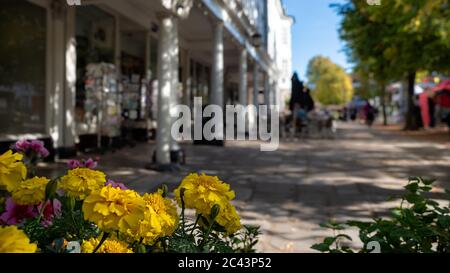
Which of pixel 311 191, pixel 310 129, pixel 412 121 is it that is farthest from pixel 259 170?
pixel 412 121

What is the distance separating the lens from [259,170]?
7906 millimetres

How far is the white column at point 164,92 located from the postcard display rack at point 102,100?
8.85ft

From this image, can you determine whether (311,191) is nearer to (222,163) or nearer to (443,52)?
(222,163)

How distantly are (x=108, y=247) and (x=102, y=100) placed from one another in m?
10.6

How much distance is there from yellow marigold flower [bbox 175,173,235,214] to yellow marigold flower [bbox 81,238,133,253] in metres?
0.18

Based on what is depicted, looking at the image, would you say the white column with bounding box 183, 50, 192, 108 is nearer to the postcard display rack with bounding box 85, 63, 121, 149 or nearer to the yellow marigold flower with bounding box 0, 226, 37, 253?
the postcard display rack with bounding box 85, 63, 121, 149

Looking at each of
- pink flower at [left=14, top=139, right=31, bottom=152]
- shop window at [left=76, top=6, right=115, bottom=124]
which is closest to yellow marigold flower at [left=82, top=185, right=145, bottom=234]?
pink flower at [left=14, top=139, right=31, bottom=152]

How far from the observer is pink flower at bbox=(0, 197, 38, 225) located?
109 centimetres

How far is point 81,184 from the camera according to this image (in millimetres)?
1130

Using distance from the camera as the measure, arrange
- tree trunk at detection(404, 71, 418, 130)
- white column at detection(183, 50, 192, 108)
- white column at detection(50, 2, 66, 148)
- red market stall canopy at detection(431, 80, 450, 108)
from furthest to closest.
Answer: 1. tree trunk at detection(404, 71, 418, 130)
2. red market stall canopy at detection(431, 80, 450, 108)
3. white column at detection(183, 50, 192, 108)
4. white column at detection(50, 2, 66, 148)

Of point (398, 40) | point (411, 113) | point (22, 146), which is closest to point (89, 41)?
point (22, 146)

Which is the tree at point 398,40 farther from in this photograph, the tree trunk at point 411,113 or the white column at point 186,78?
the white column at point 186,78

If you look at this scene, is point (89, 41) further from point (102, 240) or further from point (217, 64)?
point (102, 240)
